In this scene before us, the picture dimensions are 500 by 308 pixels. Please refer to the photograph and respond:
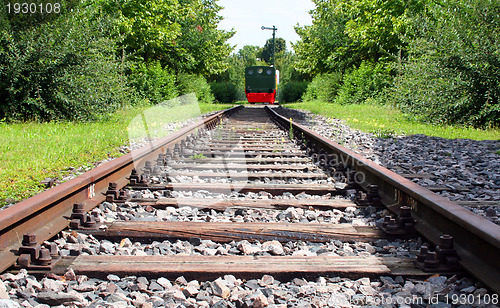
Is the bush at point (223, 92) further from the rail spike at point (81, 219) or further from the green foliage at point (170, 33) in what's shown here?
the rail spike at point (81, 219)

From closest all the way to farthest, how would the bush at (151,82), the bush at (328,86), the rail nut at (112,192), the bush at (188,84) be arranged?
the rail nut at (112,192)
the bush at (151,82)
the bush at (188,84)
the bush at (328,86)

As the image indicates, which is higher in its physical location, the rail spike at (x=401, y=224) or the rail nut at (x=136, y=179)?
the rail nut at (x=136, y=179)

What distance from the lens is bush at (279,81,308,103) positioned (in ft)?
139

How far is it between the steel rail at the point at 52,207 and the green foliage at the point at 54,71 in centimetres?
641

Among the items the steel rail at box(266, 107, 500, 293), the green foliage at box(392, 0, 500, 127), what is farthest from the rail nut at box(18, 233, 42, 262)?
the green foliage at box(392, 0, 500, 127)

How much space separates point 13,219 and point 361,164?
9.49 ft

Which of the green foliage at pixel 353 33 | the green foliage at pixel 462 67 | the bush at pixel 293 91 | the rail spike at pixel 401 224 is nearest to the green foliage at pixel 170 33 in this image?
the green foliage at pixel 353 33

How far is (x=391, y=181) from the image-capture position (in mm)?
3195

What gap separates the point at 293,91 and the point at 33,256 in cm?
4218

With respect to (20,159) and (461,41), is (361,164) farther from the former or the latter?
(461,41)

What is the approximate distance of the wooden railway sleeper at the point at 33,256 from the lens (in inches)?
83.0

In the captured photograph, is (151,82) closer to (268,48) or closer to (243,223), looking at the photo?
(243,223)

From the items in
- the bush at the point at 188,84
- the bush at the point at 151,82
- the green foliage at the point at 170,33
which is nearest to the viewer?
the green foliage at the point at 170,33

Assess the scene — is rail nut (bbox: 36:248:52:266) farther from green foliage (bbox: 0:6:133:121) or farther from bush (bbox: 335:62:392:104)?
bush (bbox: 335:62:392:104)
